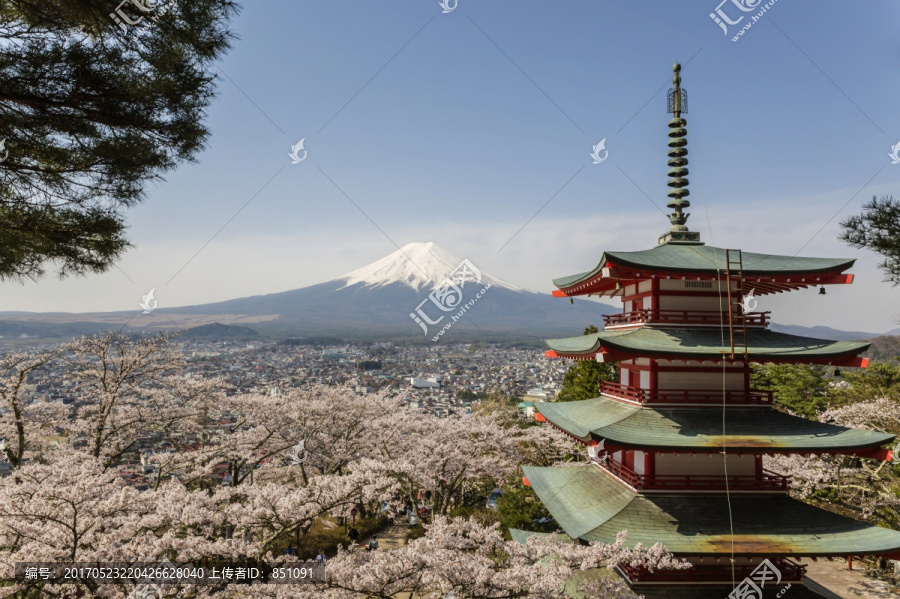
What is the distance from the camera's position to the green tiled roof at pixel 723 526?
768 centimetres

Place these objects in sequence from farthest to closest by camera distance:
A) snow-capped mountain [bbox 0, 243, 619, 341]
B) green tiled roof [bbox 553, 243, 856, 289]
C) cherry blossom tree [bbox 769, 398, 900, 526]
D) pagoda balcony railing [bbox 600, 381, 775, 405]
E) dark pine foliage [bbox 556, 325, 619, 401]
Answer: snow-capped mountain [bbox 0, 243, 619, 341] < dark pine foliage [bbox 556, 325, 619, 401] < cherry blossom tree [bbox 769, 398, 900, 526] < pagoda balcony railing [bbox 600, 381, 775, 405] < green tiled roof [bbox 553, 243, 856, 289]

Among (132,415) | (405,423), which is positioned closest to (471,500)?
(405,423)

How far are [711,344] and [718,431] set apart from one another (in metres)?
1.56

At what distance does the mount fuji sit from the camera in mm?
125312

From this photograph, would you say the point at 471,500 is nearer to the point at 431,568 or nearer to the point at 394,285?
the point at 431,568

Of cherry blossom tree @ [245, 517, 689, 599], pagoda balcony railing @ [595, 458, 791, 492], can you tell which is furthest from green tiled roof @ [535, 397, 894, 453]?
cherry blossom tree @ [245, 517, 689, 599]

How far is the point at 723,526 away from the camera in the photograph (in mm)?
8219

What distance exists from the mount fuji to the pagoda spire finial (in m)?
102

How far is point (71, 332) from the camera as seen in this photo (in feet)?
211

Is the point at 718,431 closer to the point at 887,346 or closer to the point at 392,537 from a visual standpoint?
the point at 392,537

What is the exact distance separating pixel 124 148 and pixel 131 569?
6393 mm

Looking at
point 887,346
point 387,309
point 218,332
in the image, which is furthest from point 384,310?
point 887,346

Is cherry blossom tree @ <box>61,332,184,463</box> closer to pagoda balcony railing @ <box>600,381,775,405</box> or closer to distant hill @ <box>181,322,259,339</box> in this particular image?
pagoda balcony railing @ <box>600,381,775,405</box>

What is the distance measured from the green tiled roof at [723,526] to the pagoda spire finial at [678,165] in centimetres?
552
